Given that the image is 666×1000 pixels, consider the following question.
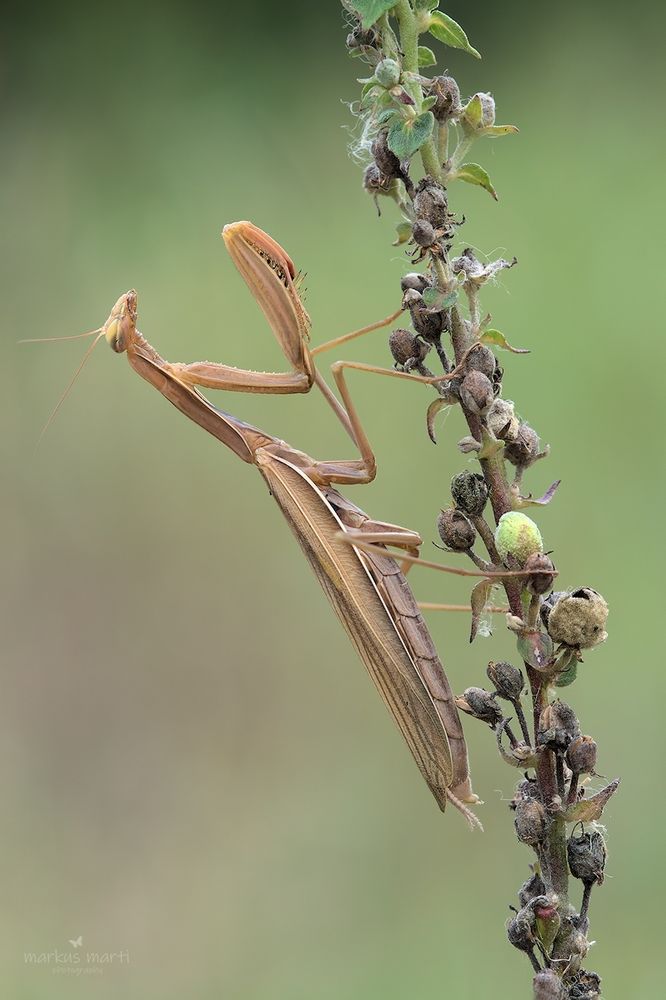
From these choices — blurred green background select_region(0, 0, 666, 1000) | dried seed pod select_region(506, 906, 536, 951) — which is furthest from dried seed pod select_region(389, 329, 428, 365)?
blurred green background select_region(0, 0, 666, 1000)

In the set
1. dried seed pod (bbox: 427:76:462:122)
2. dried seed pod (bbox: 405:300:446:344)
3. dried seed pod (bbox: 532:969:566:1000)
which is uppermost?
dried seed pod (bbox: 427:76:462:122)

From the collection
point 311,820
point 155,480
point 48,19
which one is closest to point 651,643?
point 311,820

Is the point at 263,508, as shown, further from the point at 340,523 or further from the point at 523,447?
the point at 523,447

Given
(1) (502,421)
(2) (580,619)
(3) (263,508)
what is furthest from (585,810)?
(3) (263,508)

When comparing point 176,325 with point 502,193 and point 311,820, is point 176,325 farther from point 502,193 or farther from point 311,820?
point 311,820

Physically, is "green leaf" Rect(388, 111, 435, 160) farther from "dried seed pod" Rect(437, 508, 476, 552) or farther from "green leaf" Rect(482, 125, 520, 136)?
"dried seed pod" Rect(437, 508, 476, 552)

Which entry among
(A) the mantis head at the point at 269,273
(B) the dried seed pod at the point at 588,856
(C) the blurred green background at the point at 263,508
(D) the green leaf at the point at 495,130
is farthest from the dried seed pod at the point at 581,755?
(C) the blurred green background at the point at 263,508

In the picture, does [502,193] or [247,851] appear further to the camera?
[502,193]
